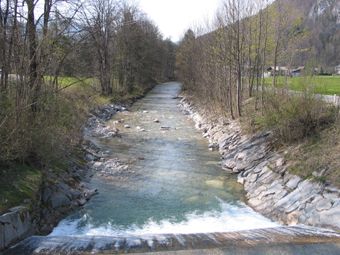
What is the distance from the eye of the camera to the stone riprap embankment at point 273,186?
1180cm

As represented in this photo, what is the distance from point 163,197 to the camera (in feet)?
48.6

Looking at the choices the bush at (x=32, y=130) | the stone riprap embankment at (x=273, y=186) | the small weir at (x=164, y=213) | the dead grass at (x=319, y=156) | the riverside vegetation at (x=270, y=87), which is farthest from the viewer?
the riverside vegetation at (x=270, y=87)

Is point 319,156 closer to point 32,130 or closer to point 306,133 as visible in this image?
point 306,133

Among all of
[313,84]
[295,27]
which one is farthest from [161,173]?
[295,27]

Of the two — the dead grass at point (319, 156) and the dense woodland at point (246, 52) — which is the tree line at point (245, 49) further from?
the dead grass at point (319, 156)

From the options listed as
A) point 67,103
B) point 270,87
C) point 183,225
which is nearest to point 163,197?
point 183,225

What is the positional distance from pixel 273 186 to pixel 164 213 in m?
3.95

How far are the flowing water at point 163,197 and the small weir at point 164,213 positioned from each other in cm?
3

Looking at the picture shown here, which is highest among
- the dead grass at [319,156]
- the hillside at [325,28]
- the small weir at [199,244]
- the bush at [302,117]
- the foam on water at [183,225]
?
the hillside at [325,28]

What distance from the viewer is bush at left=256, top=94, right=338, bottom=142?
16172 mm

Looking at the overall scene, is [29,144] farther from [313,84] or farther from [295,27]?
[295,27]

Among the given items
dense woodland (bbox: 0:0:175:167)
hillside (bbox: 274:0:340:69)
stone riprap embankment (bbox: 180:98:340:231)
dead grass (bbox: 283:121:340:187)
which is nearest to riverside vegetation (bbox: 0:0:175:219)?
dense woodland (bbox: 0:0:175:167)

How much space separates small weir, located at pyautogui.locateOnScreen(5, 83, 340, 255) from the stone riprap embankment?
1.42 feet

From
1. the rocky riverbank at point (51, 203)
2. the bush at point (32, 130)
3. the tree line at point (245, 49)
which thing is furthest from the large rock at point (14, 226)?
the tree line at point (245, 49)
